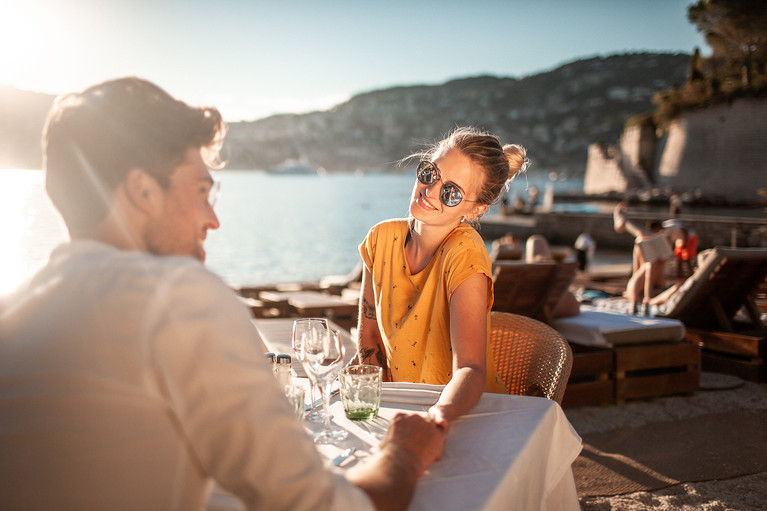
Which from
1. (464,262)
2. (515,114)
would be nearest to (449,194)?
(464,262)

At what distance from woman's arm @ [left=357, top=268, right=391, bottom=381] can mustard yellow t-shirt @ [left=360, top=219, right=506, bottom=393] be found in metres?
0.04

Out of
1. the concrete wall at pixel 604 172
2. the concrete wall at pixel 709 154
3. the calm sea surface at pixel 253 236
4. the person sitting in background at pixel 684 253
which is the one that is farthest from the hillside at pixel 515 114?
the person sitting in background at pixel 684 253

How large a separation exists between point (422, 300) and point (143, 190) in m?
1.47

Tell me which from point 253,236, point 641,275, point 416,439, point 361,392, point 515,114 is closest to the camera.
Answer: point 416,439

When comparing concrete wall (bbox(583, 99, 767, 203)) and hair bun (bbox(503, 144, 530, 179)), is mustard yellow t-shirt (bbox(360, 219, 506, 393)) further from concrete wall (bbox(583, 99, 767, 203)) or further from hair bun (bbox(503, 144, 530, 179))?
concrete wall (bbox(583, 99, 767, 203))

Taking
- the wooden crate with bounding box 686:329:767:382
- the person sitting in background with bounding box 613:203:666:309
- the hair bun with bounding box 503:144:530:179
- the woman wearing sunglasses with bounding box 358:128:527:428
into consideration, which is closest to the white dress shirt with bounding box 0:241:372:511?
the woman wearing sunglasses with bounding box 358:128:527:428

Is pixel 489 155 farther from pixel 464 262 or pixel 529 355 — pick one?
pixel 529 355

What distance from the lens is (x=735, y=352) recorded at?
5082mm

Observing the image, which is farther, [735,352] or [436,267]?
[735,352]

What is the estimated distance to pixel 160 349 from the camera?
786 mm

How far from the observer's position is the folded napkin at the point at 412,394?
5.62 ft

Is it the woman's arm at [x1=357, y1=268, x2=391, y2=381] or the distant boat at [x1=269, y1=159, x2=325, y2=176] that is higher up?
the distant boat at [x1=269, y1=159, x2=325, y2=176]

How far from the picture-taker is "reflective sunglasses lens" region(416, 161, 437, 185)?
7.61 ft

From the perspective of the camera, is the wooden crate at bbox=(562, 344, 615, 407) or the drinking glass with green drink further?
the wooden crate at bbox=(562, 344, 615, 407)
